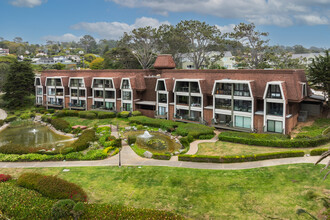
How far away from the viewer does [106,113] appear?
51.7m

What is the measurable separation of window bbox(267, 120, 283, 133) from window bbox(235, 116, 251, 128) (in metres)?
2.89

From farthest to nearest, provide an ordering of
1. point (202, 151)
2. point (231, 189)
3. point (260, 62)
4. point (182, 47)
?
point (182, 47)
point (260, 62)
point (202, 151)
point (231, 189)

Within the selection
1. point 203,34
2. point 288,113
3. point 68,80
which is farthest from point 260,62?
point 68,80

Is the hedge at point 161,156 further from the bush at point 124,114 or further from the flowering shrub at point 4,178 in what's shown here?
the bush at point 124,114

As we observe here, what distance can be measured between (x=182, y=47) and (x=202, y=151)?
4394 centimetres

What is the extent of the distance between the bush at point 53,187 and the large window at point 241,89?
2769 cm

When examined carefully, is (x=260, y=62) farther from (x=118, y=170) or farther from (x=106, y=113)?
(x=118, y=170)

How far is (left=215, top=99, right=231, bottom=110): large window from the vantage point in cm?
4097

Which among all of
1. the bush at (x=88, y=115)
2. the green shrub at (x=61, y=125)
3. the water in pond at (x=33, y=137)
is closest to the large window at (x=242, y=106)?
the water in pond at (x=33, y=137)

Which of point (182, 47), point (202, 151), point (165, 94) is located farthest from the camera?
point (182, 47)

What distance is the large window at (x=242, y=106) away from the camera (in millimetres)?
38969

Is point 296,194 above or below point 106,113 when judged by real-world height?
below

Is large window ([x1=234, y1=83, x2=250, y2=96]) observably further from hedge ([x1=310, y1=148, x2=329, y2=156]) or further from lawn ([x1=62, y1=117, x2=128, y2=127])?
lawn ([x1=62, y1=117, x2=128, y2=127])

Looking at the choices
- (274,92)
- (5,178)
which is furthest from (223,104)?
(5,178)
